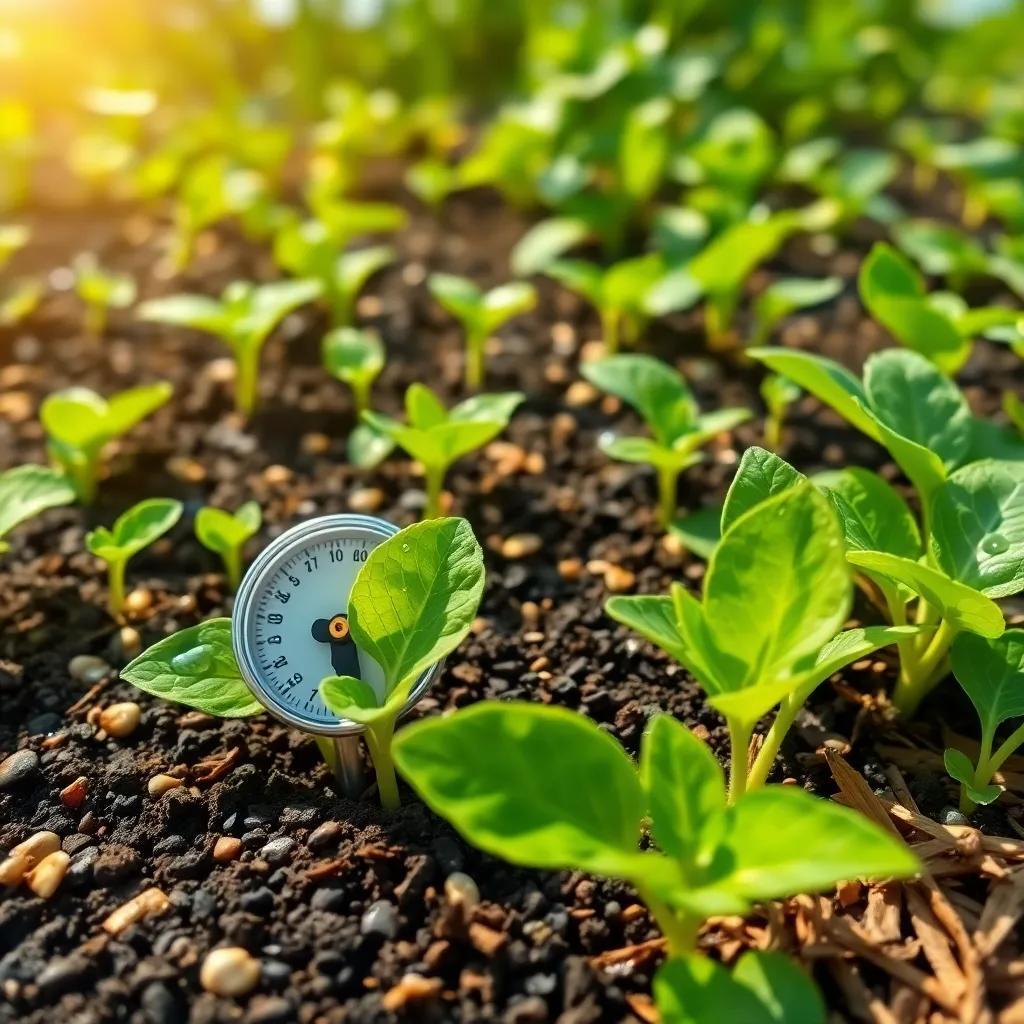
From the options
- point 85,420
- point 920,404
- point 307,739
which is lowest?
point 307,739

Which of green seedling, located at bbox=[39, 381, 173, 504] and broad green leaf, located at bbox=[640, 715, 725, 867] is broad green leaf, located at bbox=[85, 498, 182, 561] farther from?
broad green leaf, located at bbox=[640, 715, 725, 867]

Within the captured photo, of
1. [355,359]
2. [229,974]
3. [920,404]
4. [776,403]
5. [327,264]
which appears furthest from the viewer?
[327,264]

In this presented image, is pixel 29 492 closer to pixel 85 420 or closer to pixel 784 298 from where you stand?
pixel 85 420

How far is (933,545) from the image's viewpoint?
142cm

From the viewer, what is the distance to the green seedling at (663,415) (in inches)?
68.8

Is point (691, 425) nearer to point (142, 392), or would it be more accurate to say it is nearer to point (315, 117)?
point (142, 392)

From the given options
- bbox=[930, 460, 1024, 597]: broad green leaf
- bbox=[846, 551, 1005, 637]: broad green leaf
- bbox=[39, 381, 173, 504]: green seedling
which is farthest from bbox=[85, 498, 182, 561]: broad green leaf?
bbox=[930, 460, 1024, 597]: broad green leaf

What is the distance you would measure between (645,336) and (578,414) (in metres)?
0.35

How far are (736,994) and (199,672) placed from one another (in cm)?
73

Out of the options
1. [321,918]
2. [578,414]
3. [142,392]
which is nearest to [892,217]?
[578,414]

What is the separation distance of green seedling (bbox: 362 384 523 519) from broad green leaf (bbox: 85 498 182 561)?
339mm

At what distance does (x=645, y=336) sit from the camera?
96.9 inches

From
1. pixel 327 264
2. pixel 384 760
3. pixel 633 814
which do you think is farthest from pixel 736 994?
pixel 327 264

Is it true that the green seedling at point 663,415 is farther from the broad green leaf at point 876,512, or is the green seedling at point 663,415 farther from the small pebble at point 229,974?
the small pebble at point 229,974
